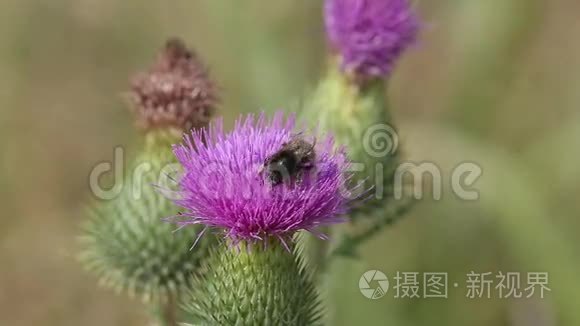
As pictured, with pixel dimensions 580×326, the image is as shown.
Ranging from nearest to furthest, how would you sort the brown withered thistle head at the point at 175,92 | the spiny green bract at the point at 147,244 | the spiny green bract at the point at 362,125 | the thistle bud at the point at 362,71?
the spiny green bract at the point at 147,244 < the brown withered thistle head at the point at 175,92 < the spiny green bract at the point at 362,125 < the thistle bud at the point at 362,71

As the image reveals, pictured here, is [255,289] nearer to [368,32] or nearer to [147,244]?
[147,244]

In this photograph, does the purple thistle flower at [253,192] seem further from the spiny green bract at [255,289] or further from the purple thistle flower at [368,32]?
the purple thistle flower at [368,32]

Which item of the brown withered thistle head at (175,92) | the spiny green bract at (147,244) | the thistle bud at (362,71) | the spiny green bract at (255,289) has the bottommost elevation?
the spiny green bract at (255,289)

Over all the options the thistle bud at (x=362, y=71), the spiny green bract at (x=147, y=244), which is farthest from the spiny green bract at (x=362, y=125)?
the spiny green bract at (x=147, y=244)

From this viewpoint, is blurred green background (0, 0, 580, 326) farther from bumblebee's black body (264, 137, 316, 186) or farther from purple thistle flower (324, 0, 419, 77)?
bumblebee's black body (264, 137, 316, 186)

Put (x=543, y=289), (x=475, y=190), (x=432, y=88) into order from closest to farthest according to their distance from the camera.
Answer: (x=543, y=289), (x=475, y=190), (x=432, y=88)

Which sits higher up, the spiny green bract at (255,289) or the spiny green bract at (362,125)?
the spiny green bract at (362,125)

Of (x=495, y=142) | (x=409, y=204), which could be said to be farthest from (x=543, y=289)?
(x=495, y=142)

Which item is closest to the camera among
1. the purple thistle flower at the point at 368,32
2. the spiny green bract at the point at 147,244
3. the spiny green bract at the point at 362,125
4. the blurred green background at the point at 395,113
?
the spiny green bract at the point at 147,244

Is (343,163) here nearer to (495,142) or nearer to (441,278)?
(441,278)
